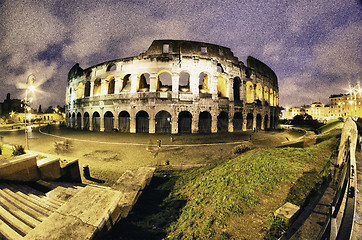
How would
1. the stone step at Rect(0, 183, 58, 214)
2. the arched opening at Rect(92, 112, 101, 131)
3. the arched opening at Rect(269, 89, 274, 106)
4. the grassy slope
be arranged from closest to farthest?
the grassy slope
the stone step at Rect(0, 183, 58, 214)
the arched opening at Rect(92, 112, 101, 131)
the arched opening at Rect(269, 89, 274, 106)

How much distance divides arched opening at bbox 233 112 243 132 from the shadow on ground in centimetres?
1663

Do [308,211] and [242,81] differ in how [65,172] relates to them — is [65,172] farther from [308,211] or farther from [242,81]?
[242,81]

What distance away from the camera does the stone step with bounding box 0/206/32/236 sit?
2.26 meters

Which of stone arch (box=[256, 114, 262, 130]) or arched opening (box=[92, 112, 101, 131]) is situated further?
stone arch (box=[256, 114, 262, 130])

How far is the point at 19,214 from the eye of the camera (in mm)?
2648

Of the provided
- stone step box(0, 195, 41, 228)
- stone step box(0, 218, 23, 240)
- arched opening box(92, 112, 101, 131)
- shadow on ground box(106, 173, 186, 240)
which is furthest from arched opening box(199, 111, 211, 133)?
stone step box(0, 218, 23, 240)

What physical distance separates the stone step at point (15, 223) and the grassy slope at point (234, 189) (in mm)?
2620

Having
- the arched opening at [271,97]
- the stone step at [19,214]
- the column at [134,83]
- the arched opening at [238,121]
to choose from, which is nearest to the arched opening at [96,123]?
the column at [134,83]

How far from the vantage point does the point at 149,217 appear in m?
3.52

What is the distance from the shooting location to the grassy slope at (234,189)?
2.84 m

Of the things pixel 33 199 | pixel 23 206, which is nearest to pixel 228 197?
pixel 23 206

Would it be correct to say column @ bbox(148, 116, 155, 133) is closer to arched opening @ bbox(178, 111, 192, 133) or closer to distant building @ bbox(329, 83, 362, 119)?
arched opening @ bbox(178, 111, 192, 133)

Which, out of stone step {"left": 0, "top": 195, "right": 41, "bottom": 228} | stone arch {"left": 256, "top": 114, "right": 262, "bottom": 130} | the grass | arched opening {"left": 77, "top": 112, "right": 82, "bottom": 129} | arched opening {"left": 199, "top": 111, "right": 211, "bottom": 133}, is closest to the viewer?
stone step {"left": 0, "top": 195, "right": 41, "bottom": 228}

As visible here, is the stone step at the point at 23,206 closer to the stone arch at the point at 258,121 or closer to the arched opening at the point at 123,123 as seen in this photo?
the arched opening at the point at 123,123
